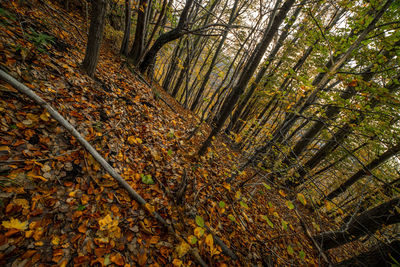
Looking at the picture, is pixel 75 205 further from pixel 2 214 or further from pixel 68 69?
pixel 68 69

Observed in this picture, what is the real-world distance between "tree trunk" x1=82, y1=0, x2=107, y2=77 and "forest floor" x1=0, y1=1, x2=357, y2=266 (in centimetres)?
22

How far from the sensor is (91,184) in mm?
1958

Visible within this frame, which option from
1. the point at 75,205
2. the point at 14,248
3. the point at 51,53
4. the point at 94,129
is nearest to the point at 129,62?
the point at 51,53

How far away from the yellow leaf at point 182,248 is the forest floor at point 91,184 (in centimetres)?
1

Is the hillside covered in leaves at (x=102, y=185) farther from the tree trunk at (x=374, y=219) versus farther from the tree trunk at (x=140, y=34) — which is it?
the tree trunk at (x=140, y=34)

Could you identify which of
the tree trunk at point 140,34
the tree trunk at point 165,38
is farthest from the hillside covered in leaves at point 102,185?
the tree trunk at point 165,38

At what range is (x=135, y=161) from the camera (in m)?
2.67

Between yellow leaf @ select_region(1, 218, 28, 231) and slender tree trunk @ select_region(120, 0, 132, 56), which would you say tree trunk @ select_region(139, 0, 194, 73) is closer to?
slender tree trunk @ select_region(120, 0, 132, 56)

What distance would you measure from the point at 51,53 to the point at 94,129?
195 cm

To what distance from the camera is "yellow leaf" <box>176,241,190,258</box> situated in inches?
75.4

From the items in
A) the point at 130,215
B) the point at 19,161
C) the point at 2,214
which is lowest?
the point at 130,215

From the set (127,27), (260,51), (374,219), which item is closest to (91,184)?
(260,51)

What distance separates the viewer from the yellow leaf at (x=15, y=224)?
1278 millimetres

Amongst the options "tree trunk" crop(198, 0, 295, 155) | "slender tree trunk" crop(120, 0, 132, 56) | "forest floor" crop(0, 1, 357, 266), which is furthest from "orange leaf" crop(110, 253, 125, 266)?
"slender tree trunk" crop(120, 0, 132, 56)
